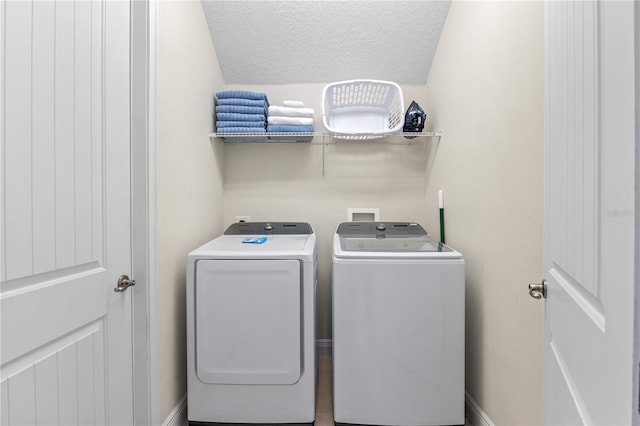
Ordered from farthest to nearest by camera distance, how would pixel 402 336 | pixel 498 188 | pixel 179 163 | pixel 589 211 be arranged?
pixel 179 163, pixel 402 336, pixel 498 188, pixel 589 211

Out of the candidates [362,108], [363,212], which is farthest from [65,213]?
[362,108]

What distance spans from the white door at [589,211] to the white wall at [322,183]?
152 cm

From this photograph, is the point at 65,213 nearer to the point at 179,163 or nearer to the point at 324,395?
the point at 179,163

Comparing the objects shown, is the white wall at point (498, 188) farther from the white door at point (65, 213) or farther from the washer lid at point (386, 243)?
the white door at point (65, 213)

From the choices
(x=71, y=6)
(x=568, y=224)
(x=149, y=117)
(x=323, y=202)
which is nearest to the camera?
(x=568, y=224)

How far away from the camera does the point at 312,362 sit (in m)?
1.46

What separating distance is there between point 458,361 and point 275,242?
1141 mm

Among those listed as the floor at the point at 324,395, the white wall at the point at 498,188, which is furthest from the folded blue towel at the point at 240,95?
the floor at the point at 324,395

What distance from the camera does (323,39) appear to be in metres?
1.98

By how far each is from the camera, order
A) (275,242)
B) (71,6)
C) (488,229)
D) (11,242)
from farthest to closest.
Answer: (275,242)
(488,229)
(71,6)
(11,242)

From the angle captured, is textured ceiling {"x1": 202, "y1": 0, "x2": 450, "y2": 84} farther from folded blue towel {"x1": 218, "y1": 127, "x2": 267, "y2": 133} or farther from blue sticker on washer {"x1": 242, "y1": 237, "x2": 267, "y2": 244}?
blue sticker on washer {"x1": 242, "y1": 237, "x2": 267, "y2": 244}

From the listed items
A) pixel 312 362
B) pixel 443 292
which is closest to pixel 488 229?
pixel 443 292

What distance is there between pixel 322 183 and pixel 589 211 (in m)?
1.85

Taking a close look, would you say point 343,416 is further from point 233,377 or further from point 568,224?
point 568,224
